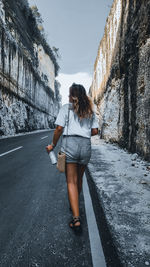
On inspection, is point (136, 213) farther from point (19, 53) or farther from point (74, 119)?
point (19, 53)

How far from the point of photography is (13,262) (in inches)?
70.8

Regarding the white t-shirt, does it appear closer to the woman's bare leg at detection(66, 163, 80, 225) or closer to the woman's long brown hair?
the woman's long brown hair

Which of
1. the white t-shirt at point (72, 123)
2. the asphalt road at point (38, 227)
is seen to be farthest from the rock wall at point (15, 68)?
the white t-shirt at point (72, 123)

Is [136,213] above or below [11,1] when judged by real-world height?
below

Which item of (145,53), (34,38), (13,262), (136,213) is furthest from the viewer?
(34,38)

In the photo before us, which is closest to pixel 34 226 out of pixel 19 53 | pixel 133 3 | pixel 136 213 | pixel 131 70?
pixel 136 213

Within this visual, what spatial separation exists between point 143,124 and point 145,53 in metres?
2.44

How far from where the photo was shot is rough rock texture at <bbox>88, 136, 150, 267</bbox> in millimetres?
1848

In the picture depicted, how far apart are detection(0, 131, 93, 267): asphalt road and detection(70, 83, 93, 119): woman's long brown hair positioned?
155 centimetres

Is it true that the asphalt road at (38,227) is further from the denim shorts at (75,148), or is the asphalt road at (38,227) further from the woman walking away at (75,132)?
the denim shorts at (75,148)

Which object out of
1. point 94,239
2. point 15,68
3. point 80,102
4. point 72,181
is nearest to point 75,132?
point 80,102

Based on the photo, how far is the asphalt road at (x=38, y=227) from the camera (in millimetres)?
1863

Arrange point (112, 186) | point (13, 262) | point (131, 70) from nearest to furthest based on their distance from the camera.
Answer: point (13, 262) < point (112, 186) < point (131, 70)

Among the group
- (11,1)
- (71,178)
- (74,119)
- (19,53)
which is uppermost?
(11,1)
